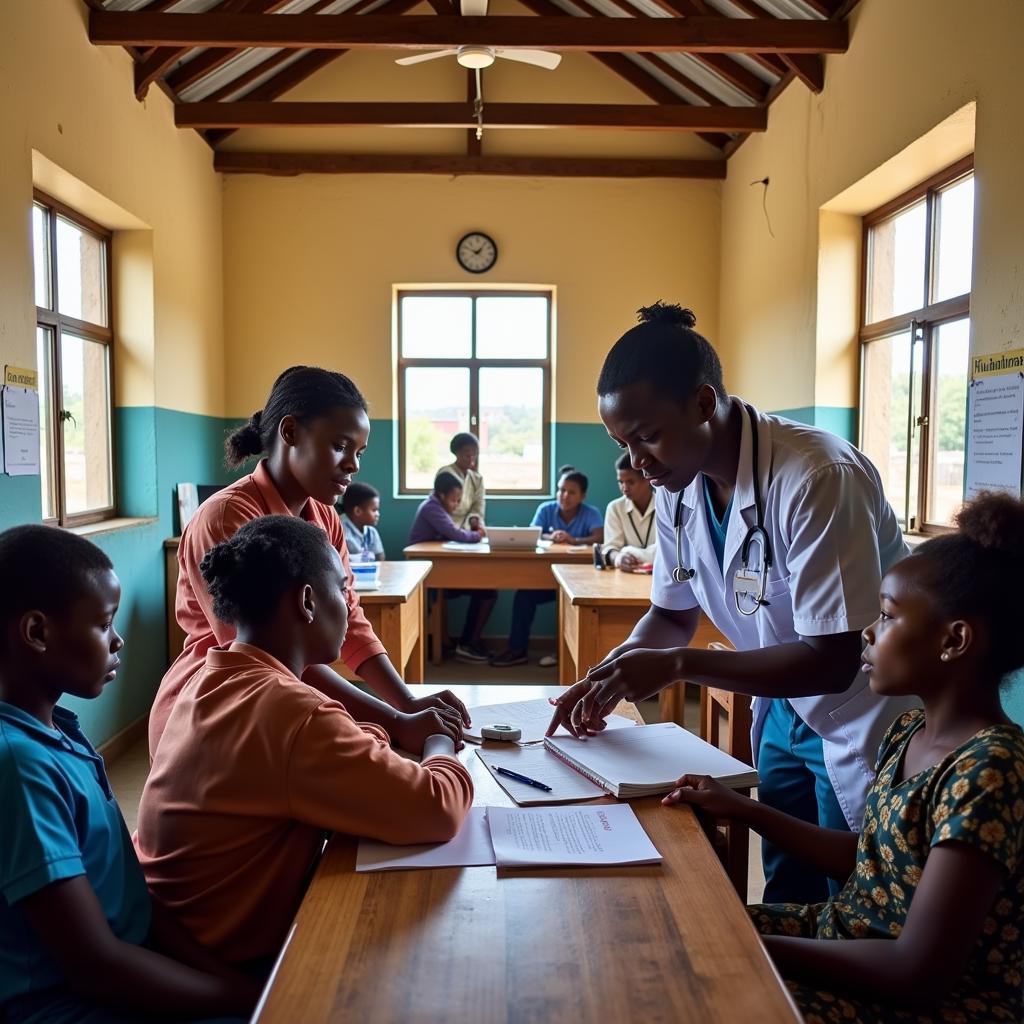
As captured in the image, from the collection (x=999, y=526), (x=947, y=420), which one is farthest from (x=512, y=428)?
(x=999, y=526)

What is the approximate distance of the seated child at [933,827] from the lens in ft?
3.25

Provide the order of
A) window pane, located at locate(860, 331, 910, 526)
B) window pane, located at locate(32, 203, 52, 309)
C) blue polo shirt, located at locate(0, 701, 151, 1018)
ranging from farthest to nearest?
window pane, located at locate(860, 331, 910, 526) < window pane, located at locate(32, 203, 52, 309) < blue polo shirt, located at locate(0, 701, 151, 1018)

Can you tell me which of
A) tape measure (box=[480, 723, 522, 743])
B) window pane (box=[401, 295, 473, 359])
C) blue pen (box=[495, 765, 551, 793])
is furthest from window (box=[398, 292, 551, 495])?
blue pen (box=[495, 765, 551, 793])

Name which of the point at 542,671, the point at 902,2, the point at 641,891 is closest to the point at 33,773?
the point at 641,891

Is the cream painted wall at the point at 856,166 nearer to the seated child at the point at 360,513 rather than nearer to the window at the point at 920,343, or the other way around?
the window at the point at 920,343

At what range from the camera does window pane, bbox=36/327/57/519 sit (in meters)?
3.74

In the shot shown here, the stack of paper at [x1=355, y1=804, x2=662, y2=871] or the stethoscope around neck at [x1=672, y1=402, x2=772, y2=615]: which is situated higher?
the stethoscope around neck at [x1=672, y1=402, x2=772, y2=615]

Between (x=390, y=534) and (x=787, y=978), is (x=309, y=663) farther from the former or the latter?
(x=390, y=534)

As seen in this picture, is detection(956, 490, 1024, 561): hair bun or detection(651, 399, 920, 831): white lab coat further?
detection(651, 399, 920, 831): white lab coat

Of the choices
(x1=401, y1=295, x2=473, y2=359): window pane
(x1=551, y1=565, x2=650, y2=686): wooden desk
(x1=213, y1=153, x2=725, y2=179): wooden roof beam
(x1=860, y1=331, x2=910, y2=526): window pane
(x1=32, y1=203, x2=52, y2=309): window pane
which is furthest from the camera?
(x1=401, y1=295, x2=473, y2=359): window pane

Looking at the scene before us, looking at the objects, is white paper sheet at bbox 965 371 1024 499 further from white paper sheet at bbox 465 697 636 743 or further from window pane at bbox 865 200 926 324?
white paper sheet at bbox 465 697 636 743

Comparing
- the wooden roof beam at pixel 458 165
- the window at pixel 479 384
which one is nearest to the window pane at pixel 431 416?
the window at pixel 479 384

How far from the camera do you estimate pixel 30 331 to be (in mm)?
3158

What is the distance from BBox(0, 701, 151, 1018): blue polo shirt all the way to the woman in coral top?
329mm
